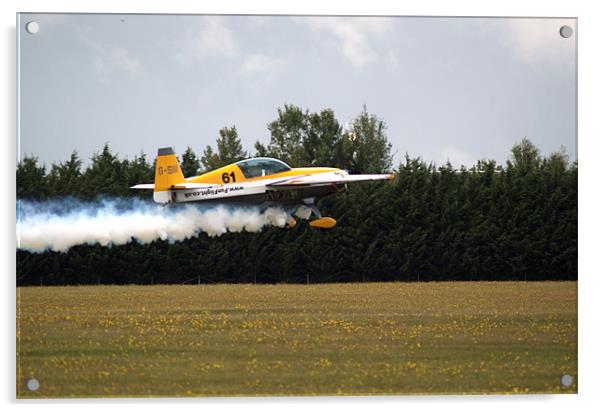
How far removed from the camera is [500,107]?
1520cm

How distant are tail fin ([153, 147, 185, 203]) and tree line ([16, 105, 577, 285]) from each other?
0.61 m

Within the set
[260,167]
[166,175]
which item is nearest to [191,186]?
[166,175]

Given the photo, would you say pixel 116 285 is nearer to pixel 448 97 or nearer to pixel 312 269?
pixel 312 269

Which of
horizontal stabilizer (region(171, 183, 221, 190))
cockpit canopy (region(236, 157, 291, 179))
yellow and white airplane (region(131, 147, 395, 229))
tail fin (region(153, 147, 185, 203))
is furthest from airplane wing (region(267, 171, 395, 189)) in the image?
tail fin (region(153, 147, 185, 203))

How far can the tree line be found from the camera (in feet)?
53.7

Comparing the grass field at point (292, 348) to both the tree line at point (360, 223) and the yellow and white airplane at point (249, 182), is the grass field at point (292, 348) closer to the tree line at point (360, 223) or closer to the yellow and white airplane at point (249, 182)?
the tree line at point (360, 223)

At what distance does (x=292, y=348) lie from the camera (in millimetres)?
14711

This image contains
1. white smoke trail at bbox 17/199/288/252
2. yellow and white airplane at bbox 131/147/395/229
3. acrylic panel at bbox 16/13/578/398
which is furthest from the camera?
yellow and white airplane at bbox 131/147/395/229

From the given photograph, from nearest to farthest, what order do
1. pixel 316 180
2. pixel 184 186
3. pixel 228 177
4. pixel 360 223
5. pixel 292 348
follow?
pixel 292 348
pixel 184 186
pixel 228 177
pixel 316 180
pixel 360 223

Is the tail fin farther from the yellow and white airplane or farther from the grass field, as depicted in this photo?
the grass field

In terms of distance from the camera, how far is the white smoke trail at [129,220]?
1537cm

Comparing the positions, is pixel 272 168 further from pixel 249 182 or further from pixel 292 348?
pixel 292 348

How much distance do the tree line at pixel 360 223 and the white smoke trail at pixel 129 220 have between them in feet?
0.78

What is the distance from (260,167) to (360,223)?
266 inches
